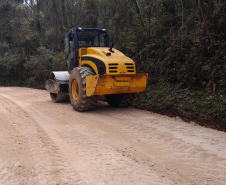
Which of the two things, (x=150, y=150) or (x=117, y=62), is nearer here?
(x=150, y=150)

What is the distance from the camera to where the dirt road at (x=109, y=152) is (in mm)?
3295

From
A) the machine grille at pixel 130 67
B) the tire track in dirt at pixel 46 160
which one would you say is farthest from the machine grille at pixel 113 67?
the tire track in dirt at pixel 46 160

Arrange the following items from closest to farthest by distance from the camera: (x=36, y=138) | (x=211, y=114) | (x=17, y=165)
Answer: (x=17, y=165) < (x=36, y=138) < (x=211, y=114)

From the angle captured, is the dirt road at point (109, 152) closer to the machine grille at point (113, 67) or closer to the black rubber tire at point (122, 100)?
the machine grille at point (113, 67)

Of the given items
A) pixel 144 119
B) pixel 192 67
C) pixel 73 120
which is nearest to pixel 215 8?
pixel 192 67

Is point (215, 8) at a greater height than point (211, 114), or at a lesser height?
greater

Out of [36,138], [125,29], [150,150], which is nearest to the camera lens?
[150,150]

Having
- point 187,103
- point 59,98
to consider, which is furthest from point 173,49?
point 59,98

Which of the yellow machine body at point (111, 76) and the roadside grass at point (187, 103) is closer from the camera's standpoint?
the roadside grass at point (187, 103)

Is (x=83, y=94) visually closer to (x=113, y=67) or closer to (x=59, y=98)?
(x=113, y=67)

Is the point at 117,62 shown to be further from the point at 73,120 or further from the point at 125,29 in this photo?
the point at 125,29

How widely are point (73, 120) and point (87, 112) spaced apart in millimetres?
1156

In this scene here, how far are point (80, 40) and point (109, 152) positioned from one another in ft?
18.9

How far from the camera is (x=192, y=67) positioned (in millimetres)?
9055
